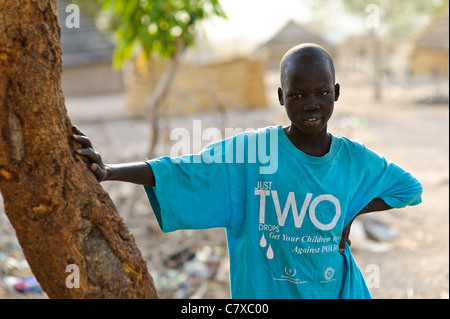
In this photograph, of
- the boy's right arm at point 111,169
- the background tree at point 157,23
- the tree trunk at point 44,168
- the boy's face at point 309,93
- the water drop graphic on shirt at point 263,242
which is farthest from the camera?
the background tree at point 157,23

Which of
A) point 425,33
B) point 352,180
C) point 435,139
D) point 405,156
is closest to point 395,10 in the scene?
point 425,33

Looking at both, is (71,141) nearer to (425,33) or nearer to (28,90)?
(28,90)

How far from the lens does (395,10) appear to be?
19797mm

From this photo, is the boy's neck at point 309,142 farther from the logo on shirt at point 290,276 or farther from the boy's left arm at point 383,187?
the logo on shirt at point 290,276

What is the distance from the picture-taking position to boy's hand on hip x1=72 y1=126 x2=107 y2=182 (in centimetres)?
128

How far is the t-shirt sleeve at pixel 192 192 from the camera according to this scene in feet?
4.83

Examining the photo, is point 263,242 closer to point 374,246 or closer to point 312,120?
point 312,120

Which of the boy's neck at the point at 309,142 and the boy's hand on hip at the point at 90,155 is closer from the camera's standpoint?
the boy's hand on hip at the point at 90,155

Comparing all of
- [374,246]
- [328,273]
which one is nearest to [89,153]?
[328,273]

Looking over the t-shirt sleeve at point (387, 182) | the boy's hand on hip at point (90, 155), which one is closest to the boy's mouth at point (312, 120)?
the t-shirt sleeve at point (387, 182)

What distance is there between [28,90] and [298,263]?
35.2 inches

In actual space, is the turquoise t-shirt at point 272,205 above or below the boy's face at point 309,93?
below

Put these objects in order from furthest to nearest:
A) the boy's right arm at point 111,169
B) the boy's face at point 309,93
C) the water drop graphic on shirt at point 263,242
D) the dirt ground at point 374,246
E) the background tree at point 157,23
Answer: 1. the background tree at point 157,23
2. the dirt ground at point 374,246
3. the water drop graphic on shirt at point 263,242
4. the boy's face at point 309,93
5. the boy's right arm at point 111,169

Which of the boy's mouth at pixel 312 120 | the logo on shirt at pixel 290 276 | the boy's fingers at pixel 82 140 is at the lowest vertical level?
the logo on shirt at pixel 290 276
